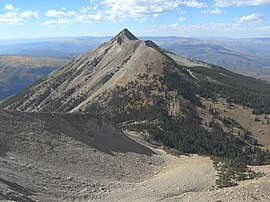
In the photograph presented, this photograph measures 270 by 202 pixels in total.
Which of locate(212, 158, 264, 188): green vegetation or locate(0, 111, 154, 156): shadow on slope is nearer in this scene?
locate(212, 158, 264, 188): green vegetation

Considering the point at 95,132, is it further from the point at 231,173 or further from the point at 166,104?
the point at 166,104

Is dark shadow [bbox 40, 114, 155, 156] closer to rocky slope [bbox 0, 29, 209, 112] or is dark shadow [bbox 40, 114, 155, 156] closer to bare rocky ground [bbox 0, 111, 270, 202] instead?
bare rocky ground [bbox 0, 111, 270, 202]

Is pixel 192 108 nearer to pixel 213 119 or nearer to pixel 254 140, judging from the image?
pixel 213 119

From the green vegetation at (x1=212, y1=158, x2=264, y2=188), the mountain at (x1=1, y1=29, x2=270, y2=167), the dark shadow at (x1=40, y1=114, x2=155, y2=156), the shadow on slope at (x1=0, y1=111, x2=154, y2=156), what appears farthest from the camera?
the mountain at (x1=1, y1=29, x2=270, y2=167)

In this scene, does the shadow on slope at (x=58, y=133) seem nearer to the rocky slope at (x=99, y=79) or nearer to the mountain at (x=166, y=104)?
the mountain at (x=166, y=104)

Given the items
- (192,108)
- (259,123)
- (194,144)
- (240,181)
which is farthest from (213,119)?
(240,181)

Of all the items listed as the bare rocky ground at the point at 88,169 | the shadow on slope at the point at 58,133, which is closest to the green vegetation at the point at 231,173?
the bare rocky ground at the point at 88,169

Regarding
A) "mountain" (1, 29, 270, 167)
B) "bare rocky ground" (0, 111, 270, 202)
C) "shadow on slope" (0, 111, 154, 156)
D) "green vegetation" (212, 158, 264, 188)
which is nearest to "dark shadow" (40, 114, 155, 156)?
"shadow on slope" (0, 111, 154, 156)
